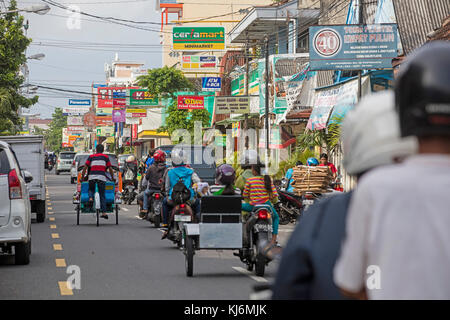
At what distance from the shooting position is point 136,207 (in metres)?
29.3

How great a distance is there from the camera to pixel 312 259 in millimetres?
2525

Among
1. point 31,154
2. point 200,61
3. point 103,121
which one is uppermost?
point 200,61

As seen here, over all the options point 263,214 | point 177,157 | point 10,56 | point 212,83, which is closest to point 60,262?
point 177,157

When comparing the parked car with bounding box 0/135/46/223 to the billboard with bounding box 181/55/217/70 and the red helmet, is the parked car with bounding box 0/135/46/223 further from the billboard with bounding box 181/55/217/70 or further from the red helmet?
the billboard with bounding box 181/55/217/70

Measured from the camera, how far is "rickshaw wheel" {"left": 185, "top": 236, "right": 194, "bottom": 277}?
37.7 ft

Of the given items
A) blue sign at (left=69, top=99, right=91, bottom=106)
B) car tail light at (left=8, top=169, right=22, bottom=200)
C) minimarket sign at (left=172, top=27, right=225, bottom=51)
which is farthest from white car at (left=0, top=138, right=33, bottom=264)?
blue sign at (left=69, top=99, right=91, bottom=106)

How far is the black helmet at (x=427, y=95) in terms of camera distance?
2.25 metres

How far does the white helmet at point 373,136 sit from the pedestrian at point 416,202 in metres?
0.08

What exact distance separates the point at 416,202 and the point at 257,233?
29.6ft

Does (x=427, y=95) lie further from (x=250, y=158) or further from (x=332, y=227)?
(x=250, y=158)

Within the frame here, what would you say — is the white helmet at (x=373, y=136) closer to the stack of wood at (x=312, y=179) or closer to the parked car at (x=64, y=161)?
the stack of wood at (x=312, y=179)

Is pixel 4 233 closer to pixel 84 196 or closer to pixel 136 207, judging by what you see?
pixel 84 196
